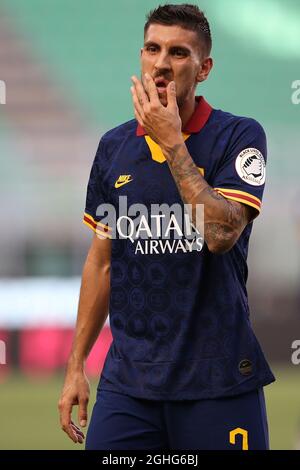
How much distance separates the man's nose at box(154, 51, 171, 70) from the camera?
126 inches

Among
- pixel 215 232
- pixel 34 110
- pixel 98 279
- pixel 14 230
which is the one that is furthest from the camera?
pixel 34 110

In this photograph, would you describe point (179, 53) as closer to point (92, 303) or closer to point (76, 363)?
point (92, 303)

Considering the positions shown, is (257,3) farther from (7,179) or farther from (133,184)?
(133,184)

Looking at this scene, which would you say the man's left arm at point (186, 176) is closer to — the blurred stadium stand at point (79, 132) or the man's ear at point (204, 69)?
the man's ear at point (204, 69)

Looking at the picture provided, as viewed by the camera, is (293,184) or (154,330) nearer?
(154,330)

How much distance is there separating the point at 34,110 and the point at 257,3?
13.9ft

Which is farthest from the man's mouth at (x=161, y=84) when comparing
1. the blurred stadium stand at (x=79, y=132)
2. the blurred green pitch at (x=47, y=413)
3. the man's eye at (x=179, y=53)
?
the blurred stadium stand at (x=79, y=132)

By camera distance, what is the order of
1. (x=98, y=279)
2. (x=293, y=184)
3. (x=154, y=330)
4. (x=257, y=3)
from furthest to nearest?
(x=257, y=3) < (x=293, y=184) < (x=98, y=279) < (x=154, y=330)

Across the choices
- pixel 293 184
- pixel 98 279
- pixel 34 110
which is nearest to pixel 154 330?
pixel 98 279

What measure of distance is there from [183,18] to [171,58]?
0.15 meters
